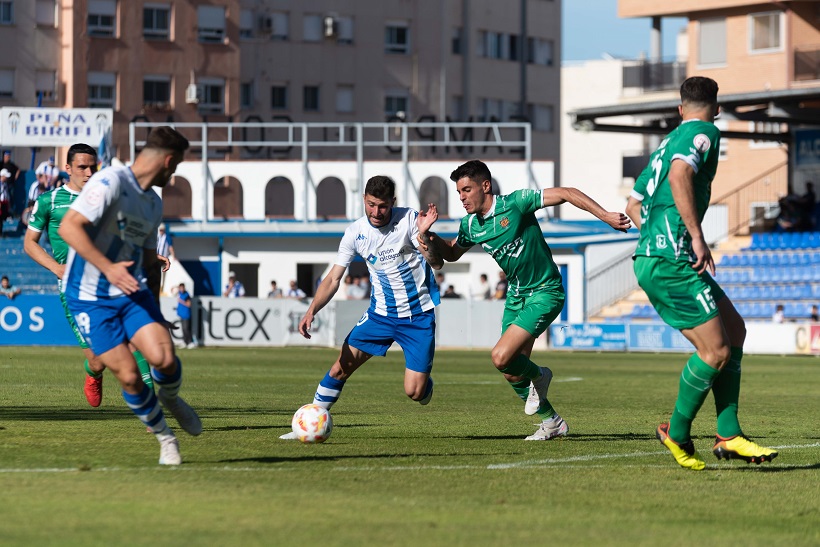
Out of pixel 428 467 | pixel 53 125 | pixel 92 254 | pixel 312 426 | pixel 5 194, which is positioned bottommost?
pixel 428 467

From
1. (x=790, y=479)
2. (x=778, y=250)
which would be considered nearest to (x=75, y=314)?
(x=790, y=479)

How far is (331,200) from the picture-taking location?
2650 inches

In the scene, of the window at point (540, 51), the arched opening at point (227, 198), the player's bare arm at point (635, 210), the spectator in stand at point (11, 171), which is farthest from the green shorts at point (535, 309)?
the window at point (540, 51)

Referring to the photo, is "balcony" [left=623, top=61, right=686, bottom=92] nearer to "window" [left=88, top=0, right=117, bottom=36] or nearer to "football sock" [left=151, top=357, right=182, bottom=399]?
"window" [left=88, top=0, right=117, bottom=36]

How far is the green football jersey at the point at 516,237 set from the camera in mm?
11453

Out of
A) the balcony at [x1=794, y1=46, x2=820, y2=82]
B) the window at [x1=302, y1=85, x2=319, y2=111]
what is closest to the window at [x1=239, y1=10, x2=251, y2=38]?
the window at [x1=302, y1=85, x2=319, y2=111]

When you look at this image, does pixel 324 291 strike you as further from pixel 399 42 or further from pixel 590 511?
pixel 399 42

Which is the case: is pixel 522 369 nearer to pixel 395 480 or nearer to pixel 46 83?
pixel 395 480

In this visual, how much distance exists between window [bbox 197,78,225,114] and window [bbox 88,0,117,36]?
443cm

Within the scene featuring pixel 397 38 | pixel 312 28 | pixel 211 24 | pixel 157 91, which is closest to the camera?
pixel 157 91

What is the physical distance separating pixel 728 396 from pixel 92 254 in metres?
4.14

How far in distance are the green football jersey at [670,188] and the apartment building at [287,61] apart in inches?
1973

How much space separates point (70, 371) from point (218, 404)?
682 centimetres

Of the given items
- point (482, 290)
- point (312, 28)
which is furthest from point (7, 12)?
point (482, 290)
